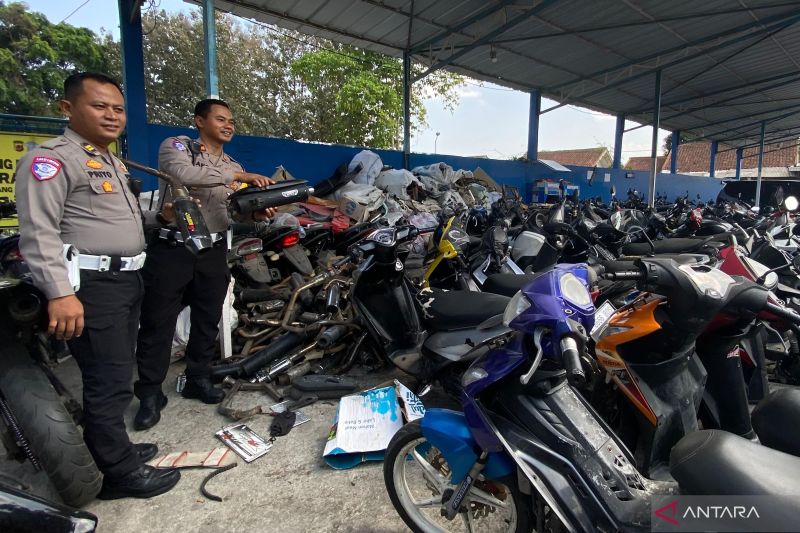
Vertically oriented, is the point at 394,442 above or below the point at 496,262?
below

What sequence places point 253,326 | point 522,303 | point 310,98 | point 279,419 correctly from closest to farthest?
point 522,303 → point 279,419 → point 253,326 → point 310,98

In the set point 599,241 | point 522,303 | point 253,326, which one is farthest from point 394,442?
point 599,241

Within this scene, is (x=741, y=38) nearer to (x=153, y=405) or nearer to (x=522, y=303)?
(x=522, y=303)

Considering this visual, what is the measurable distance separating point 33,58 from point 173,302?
17357 millimetres

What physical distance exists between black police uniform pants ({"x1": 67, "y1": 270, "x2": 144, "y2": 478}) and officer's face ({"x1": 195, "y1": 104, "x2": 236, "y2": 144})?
114cm

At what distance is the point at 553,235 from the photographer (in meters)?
4.48

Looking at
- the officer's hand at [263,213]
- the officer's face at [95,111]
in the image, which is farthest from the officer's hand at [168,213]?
the officer's face at [95,111]

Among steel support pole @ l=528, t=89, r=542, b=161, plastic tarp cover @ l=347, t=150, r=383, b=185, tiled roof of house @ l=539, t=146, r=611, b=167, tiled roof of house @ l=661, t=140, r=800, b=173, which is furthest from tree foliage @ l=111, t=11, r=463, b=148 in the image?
tiled roof of house @ l=539, t=146, r=611, b=167

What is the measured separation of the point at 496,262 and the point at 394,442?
2.45 metres

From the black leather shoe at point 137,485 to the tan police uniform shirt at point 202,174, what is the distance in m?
1.31

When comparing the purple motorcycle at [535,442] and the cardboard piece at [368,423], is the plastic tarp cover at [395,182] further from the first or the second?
the purple motorcycle at [535,442]

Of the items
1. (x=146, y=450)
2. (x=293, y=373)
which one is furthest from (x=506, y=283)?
(x=146, y=450)

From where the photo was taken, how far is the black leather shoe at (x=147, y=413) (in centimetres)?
253

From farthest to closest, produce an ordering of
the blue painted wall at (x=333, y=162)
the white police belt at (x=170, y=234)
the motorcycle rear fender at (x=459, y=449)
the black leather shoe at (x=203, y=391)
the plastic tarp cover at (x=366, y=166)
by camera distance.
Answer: the plastic tarp cover at (x=366, y=166)
the blue painted wall at (x=333, y=162)
the black leather shoe at (x=203, y=391)
the white police belt at (x=170, y=234)
the motorcycle rear fender at (x=459, y=449)
